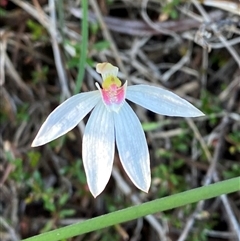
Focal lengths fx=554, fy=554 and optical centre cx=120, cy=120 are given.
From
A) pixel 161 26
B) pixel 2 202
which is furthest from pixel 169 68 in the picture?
pixel 2 202

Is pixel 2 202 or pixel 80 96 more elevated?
pixel 80 96

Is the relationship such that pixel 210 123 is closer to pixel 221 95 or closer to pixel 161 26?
pixel 221 95

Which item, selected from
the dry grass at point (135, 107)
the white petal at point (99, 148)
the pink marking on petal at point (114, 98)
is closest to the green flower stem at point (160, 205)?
the white petal at point (99, 148)

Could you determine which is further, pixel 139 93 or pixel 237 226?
pixel 237 226

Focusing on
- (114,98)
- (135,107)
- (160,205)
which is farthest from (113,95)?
(135,107)

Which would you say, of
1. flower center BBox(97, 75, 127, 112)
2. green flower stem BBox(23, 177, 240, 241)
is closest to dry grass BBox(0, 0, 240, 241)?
flower center BBox(97, 75, 127, 112)

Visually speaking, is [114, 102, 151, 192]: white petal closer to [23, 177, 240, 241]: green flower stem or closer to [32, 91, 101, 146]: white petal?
[32, 91, 101, 146]: white petal

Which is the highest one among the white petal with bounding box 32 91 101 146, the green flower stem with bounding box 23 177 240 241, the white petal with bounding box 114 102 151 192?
the white petal with bounding box 32 91 101 146
